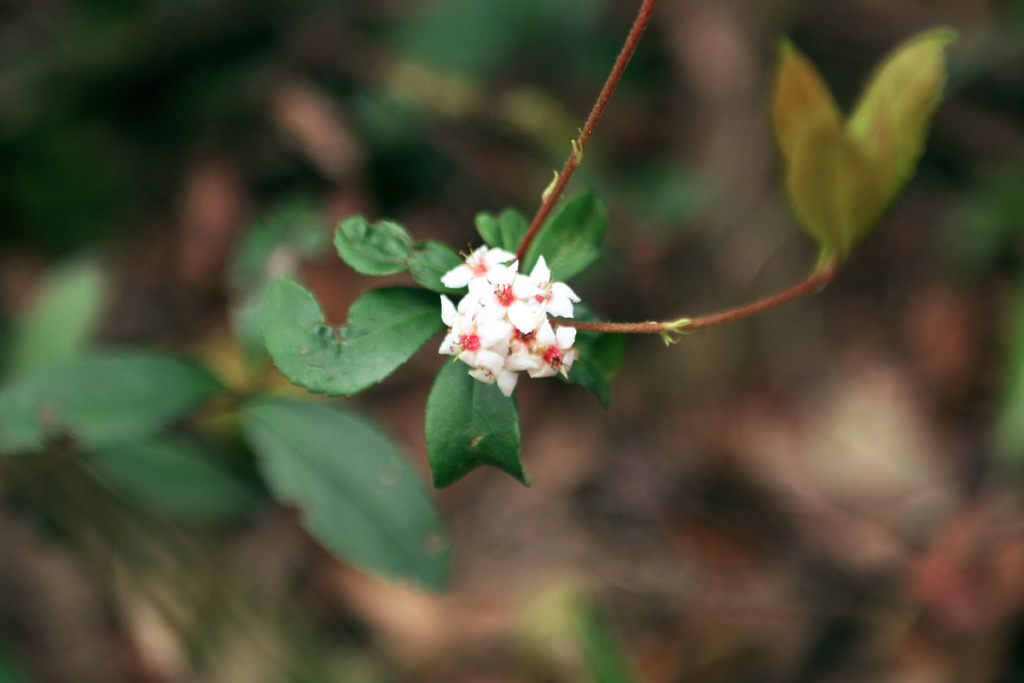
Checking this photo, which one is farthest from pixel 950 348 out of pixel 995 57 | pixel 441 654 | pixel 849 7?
pixel 441 654

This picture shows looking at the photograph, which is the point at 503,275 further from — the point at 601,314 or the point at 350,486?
the point at 601,314

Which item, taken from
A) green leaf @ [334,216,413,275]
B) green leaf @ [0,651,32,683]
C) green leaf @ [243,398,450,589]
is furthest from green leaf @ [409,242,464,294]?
green leaf @ [0,651,32,683]

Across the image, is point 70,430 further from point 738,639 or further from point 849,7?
point 849,7

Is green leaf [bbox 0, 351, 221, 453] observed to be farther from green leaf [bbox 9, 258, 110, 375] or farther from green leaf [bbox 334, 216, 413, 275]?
green leaf [bbox 334, 216, 413, 275]

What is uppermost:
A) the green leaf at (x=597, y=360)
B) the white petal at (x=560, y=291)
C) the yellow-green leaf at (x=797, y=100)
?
the yellow-green leaf at (x=797, y=100)

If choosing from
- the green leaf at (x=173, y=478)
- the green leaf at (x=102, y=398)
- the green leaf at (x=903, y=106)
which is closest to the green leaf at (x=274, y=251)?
the green leaf at (x=102, y=398)

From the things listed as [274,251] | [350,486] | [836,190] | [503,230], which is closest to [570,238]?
[503,230]

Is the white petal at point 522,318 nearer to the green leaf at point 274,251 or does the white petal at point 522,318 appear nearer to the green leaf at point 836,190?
the green leaf at point 836,190
